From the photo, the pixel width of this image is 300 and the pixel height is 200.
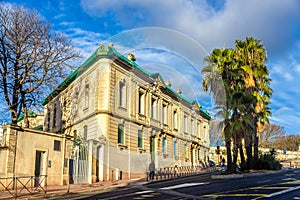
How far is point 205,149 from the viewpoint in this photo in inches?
199

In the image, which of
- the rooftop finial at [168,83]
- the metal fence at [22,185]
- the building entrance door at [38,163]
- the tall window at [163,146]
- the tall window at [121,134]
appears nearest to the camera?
the rooftop finial at [168,83]

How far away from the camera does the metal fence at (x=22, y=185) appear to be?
15.5 m

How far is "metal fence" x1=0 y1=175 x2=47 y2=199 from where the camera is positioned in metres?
15.5

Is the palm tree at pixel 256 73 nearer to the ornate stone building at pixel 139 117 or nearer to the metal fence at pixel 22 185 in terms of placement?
the metal fence at pixel 22 185

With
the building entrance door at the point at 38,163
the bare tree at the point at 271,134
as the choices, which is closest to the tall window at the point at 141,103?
the building entrance door at the point at 38,163

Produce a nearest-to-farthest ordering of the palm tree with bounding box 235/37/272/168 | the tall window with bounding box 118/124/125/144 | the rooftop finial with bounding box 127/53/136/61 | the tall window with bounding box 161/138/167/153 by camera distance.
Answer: the rooftop finial with bounding box 127/53/136/61
the tall window with bounding box 161/138/167/153
the tall window with bounding box 118/124/125/144
the palm tree with bounding box 235/37/272/168

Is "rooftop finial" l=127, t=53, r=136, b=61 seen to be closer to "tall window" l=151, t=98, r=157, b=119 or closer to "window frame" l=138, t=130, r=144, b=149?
"tall window" l=151, t=98, r=157, b=119

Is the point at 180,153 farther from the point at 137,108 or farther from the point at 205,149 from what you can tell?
the point at 137,108

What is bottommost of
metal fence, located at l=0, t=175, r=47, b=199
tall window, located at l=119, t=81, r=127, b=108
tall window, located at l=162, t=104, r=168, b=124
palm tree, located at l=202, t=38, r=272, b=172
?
metal fence, located at l=0, t=175, r=47, b=199

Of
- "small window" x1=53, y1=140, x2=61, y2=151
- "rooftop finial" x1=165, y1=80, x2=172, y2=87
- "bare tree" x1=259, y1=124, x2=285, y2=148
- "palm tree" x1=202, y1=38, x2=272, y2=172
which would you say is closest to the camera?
"rooftop finial" x1=165, y1=80, x2=172, y2=87

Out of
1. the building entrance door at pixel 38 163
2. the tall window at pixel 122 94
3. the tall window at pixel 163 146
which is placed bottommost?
the building entrance door at pixel 38 163

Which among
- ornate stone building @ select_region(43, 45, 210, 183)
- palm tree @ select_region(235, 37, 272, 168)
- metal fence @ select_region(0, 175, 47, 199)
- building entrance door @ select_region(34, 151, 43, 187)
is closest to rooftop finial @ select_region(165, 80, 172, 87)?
ornate stone building @ select_region(43, 45, 210, 183)

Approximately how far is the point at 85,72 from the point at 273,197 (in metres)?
7.75

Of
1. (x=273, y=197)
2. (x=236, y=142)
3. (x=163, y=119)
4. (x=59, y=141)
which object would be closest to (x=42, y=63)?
(x=59, y=141)
